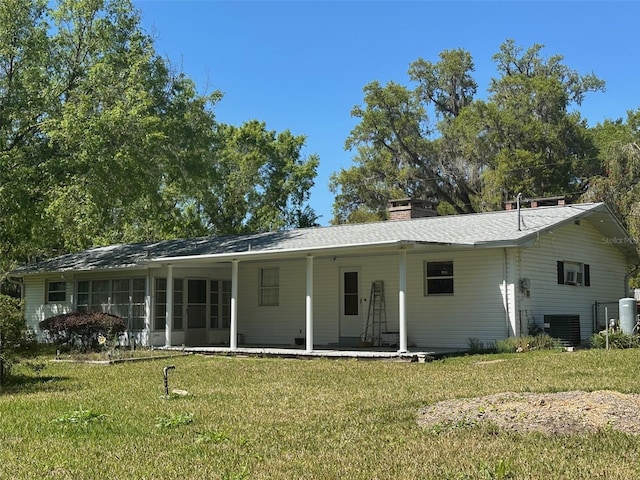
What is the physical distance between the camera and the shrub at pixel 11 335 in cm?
1110

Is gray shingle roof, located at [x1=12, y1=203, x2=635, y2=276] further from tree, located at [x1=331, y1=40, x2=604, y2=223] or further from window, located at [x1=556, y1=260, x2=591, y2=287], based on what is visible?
tree, located at [x1=331, y1=40, x2=604, y2=223]

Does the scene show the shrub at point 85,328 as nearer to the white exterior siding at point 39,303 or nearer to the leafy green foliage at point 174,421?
the white exterior siding at point 39,303

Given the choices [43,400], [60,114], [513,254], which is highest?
[60,114]

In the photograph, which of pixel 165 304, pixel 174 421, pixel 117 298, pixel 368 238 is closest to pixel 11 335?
pixel 174 421

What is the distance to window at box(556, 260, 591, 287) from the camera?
18750 mm

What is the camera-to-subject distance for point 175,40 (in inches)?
997

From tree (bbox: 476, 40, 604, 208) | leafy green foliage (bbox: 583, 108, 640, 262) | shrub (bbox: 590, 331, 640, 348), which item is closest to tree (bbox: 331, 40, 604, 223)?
tree (bbox: 476, 40, 604, 208)

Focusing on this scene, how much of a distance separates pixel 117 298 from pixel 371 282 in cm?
807

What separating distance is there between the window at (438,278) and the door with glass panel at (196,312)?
23.9 feet

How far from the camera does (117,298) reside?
71.7 ft

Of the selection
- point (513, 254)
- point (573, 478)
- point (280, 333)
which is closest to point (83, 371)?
point (280, 333)

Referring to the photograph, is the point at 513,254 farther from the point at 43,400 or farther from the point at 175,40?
the point at 175,40

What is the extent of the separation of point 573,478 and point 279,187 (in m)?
36.6

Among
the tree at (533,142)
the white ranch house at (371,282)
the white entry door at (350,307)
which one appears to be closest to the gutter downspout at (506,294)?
the white ranch house at (371,282)
